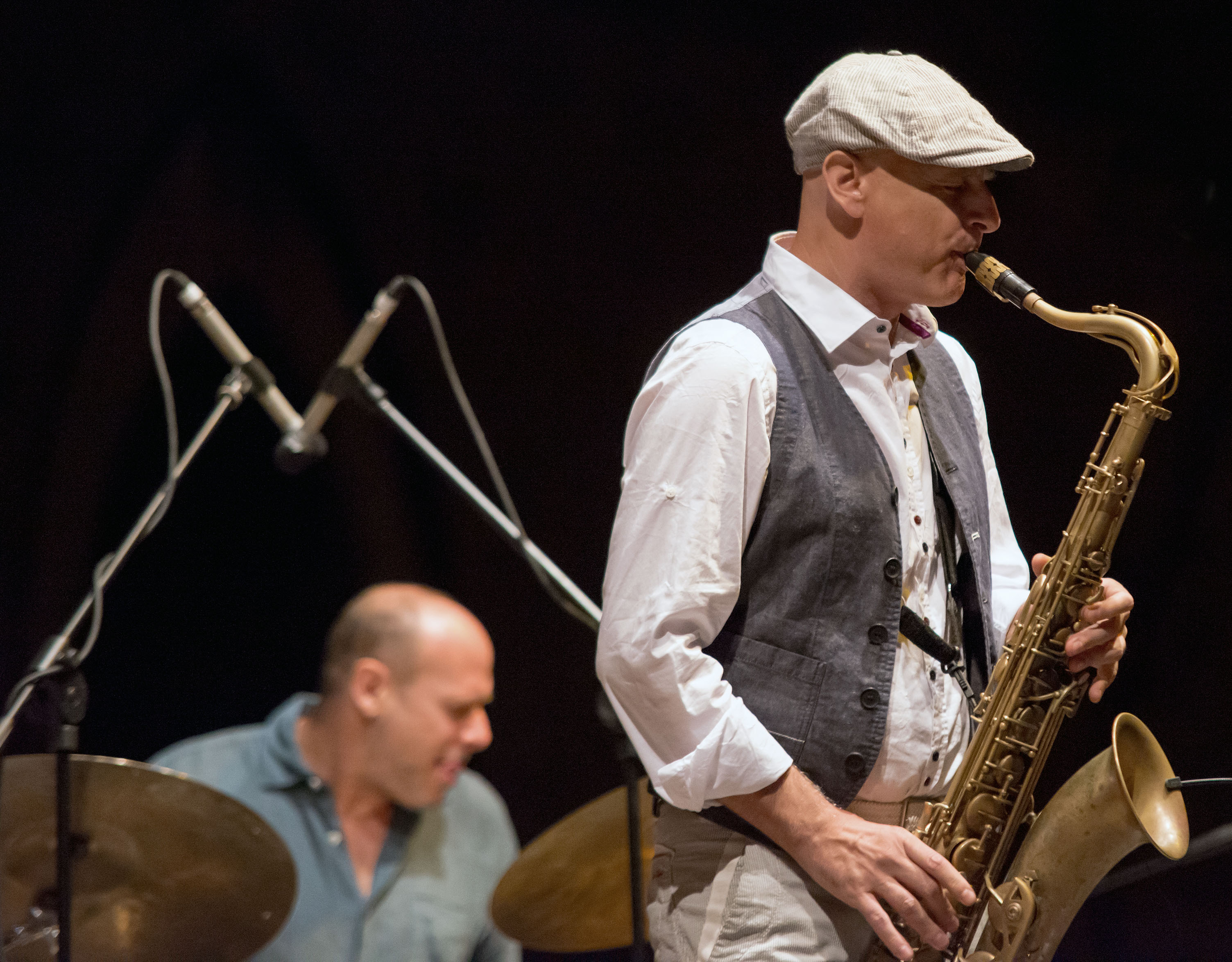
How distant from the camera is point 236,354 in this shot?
2.23 metres

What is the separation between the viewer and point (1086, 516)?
1.80m

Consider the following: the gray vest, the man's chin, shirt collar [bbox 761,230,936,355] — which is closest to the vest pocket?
the gray vest

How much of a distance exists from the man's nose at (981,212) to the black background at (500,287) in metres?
1.45

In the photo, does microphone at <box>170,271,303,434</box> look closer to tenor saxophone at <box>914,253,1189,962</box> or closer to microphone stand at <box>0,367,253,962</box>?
microphone stand at <box>0,367,253,962</box>

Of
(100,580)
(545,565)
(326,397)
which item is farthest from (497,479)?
(100,580)

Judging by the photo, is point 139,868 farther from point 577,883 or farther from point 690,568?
point 690,568

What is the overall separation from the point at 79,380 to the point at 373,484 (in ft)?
2.51

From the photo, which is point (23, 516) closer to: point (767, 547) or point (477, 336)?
point (477, 336)

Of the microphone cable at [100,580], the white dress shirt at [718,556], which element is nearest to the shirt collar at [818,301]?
the white dress shirt at [718,556]

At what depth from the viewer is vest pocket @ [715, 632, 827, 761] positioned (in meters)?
1.52

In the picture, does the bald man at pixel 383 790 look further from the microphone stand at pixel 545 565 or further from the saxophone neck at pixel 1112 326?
the saxophone neck at pixel 1112 326

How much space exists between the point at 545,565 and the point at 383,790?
3.09 feet

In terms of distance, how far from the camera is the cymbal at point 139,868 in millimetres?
2023

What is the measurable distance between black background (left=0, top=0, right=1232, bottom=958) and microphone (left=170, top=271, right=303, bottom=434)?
101 centimetres
